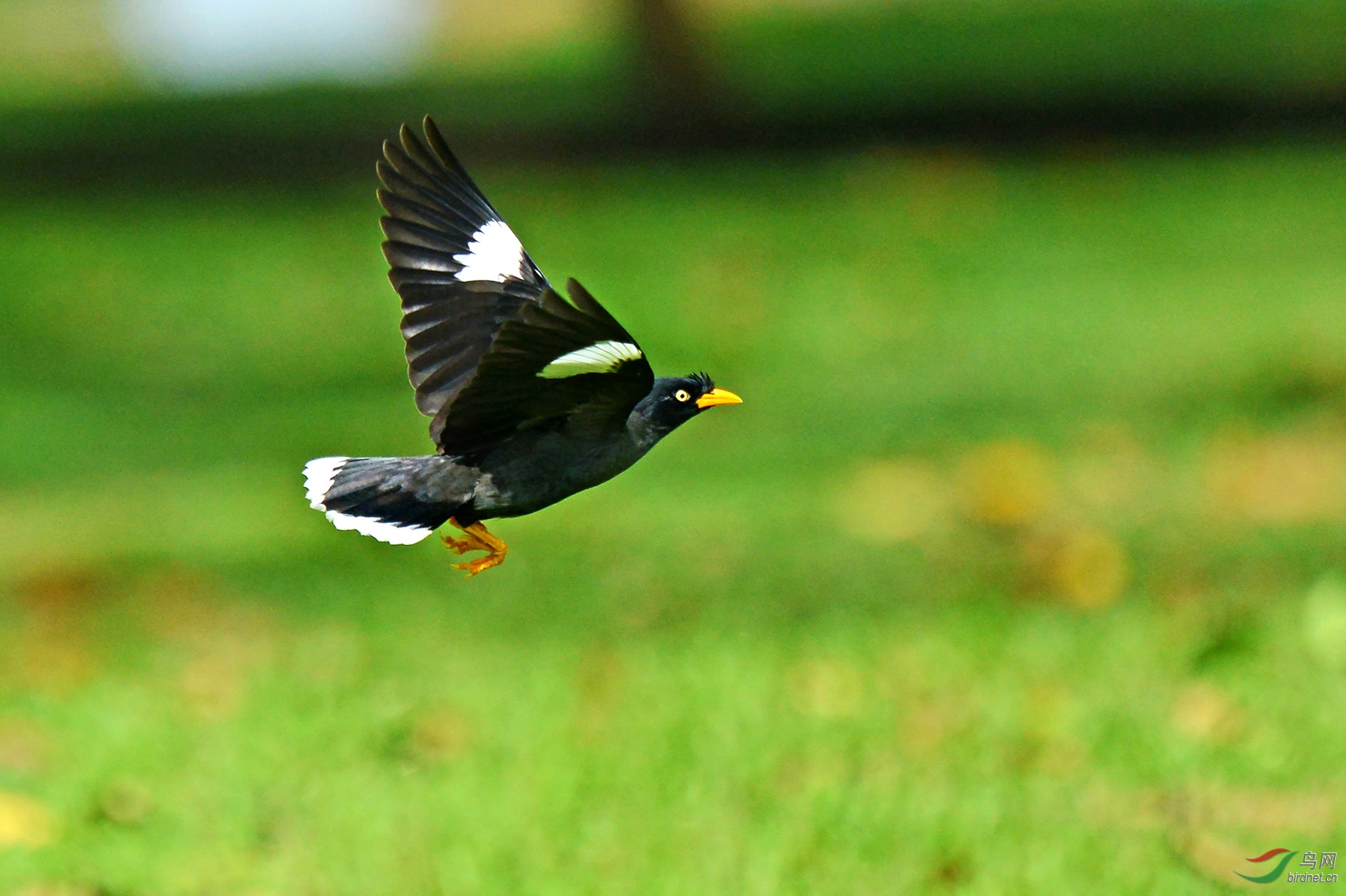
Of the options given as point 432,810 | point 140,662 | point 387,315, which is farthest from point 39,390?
point 432,810

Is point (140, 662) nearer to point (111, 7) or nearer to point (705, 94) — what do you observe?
point (705, 94)

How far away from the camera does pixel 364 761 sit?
521 cm

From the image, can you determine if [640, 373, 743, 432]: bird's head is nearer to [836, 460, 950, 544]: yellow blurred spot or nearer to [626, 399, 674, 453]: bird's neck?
[626, 399, 674, 453]: bird's neck

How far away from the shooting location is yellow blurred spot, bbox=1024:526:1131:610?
6.30 meters

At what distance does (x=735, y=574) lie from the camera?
22.3 feet

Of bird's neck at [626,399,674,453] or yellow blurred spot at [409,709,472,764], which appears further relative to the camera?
yellow blurred spot at [409,709,472,764]

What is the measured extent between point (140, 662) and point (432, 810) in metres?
2.02

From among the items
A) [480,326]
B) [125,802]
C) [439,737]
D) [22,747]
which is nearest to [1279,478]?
[439,737]

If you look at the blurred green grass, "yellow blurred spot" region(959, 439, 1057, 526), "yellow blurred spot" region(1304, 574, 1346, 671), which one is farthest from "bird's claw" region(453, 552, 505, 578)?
"yellow blurred spot" region(959, 439, 1057, 526)

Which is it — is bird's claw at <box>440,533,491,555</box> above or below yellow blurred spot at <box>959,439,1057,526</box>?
below

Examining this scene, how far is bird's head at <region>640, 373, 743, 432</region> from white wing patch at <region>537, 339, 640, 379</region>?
0.13 feet

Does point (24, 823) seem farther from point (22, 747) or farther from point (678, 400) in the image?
point (678, 400)

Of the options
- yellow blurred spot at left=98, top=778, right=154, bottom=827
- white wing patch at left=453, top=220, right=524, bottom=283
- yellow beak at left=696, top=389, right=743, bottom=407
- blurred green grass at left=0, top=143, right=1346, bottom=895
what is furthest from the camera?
yellow blurred spot at left=98, top=778, right=154, bottom=827

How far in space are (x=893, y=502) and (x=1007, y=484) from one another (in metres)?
0.53
